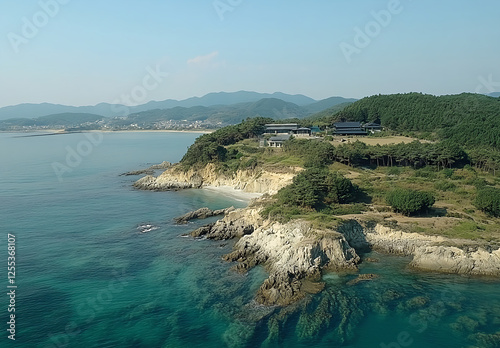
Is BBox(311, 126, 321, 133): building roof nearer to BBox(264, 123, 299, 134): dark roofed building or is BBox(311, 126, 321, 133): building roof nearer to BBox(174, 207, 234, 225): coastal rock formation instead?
BBox(264, 123, 299, 134): dark roofed building

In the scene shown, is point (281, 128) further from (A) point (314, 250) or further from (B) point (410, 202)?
(A) point (314, 250)

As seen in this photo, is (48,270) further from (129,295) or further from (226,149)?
(226,149)

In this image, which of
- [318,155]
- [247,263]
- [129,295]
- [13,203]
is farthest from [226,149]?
[129,295]

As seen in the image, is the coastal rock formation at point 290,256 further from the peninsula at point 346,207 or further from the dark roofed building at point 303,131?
the dark roofed building at point 303,131

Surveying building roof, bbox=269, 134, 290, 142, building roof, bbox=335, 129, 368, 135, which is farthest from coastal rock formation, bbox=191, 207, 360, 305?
building roof, bbox=335, 129, 368, 135

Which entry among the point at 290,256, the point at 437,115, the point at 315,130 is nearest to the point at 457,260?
the point at 290,256
